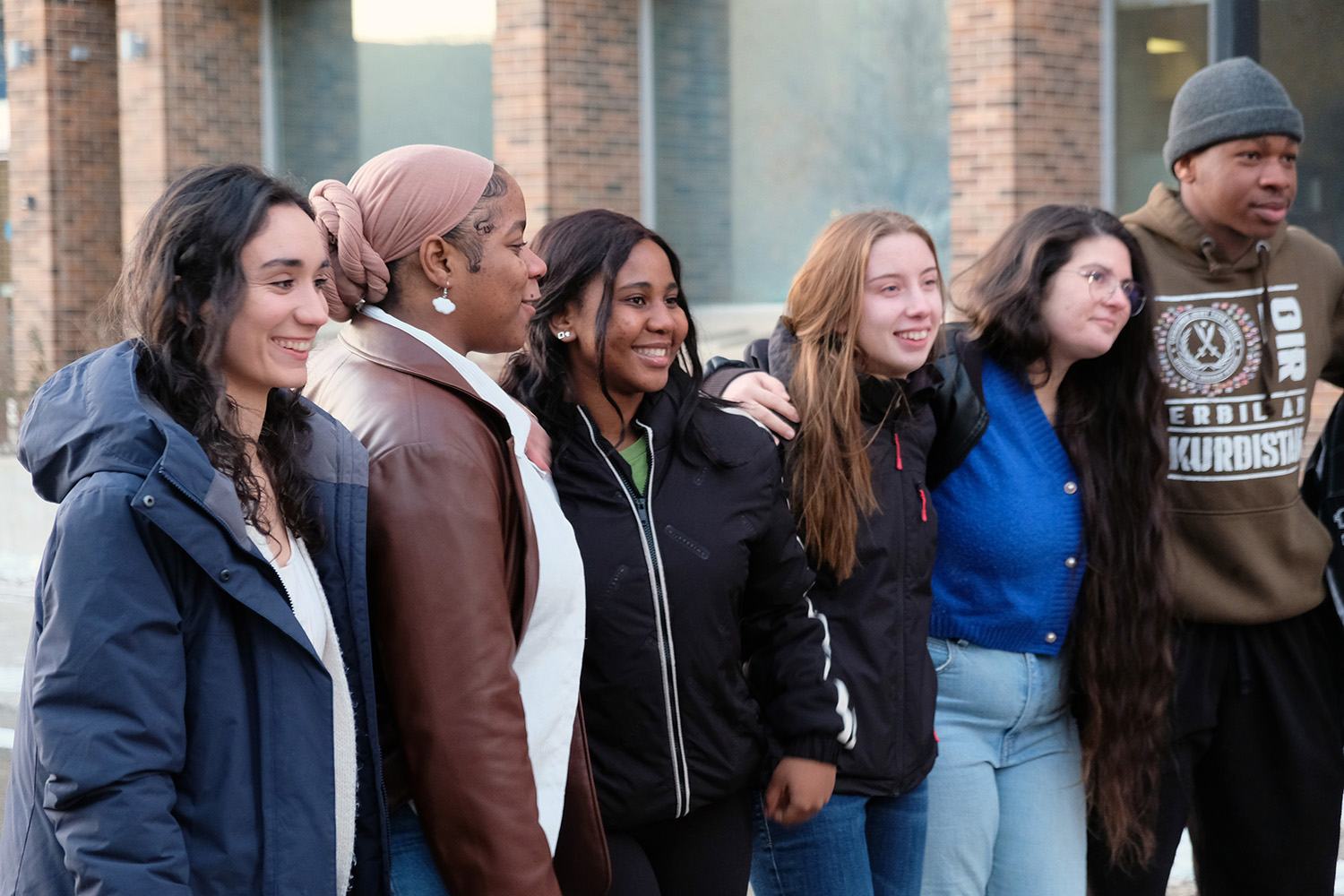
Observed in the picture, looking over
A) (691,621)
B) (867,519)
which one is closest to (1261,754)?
(867,519)

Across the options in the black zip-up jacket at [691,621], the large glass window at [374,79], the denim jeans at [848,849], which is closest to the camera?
the black zip-up jacket at [691,621]

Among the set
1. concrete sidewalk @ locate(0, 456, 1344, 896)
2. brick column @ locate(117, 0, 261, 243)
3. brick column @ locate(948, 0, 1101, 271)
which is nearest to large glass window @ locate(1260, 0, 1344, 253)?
brick column @ locate(948, 0, 1101, 271)

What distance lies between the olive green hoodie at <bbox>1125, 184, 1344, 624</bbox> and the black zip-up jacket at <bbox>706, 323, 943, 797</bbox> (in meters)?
0.86

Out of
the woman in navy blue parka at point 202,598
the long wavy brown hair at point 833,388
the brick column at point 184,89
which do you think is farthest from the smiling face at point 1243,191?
the brick column at point 184,89

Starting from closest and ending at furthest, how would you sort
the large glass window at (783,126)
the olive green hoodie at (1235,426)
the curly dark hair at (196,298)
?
1. the curly dark hair at (196,298)
2. the olive green hoodie at (1235,426)
3. the large glass window at (783,126)

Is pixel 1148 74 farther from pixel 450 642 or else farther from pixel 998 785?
pixel 450 642

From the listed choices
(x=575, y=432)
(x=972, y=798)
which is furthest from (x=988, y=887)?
(x=575, y=432)

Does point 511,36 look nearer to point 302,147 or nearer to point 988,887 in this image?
point 302,147

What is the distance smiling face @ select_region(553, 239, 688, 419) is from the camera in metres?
2.82

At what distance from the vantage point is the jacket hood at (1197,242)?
12.2 feet

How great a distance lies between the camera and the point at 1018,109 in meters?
8.49

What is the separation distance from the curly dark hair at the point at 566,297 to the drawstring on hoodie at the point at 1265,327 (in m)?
1.73

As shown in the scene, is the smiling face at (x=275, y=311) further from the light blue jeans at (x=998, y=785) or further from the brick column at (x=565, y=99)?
the brick column at (x=565, y=99)

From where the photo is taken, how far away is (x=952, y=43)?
345 inches
